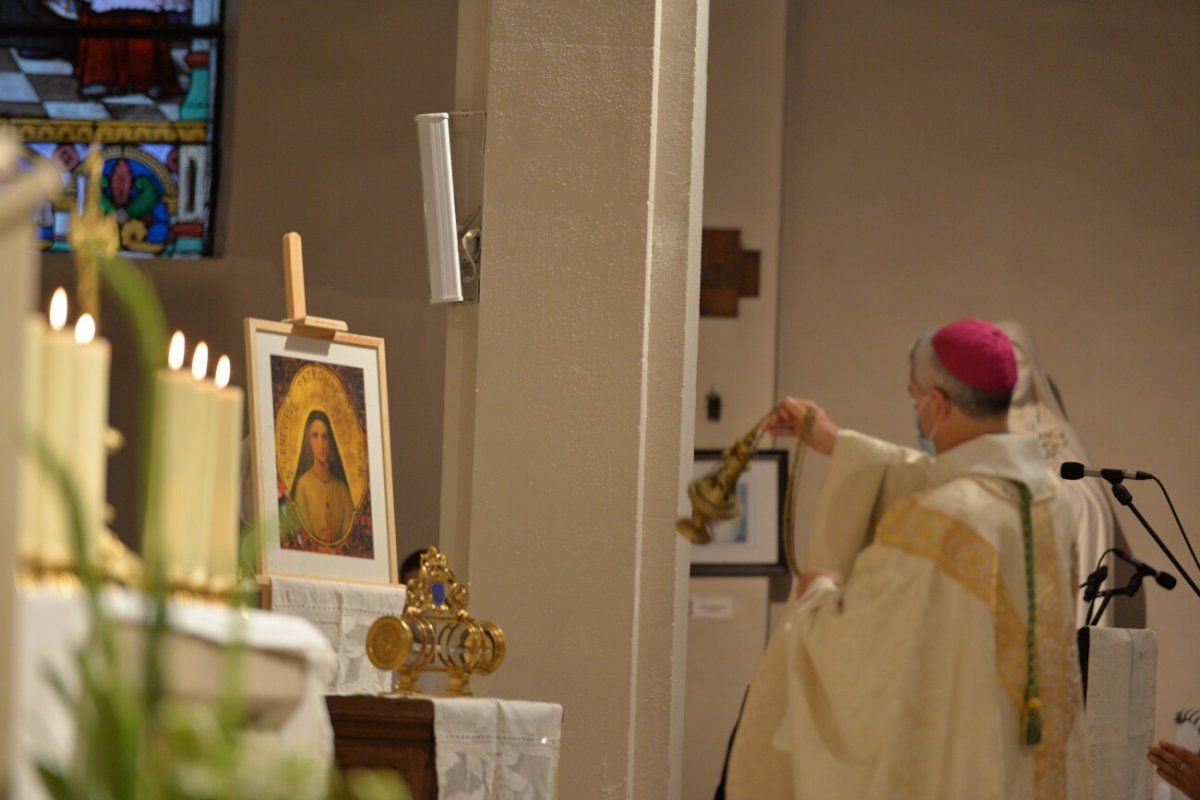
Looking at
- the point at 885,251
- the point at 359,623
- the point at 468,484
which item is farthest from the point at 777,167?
the point at 359,623

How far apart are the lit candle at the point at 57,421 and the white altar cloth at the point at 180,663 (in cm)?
6

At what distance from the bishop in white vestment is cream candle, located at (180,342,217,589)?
2.73 meters

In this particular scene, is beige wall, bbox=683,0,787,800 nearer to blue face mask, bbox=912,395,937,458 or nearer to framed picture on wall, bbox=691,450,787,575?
framed picture on wall, bbox=691,450,787,575

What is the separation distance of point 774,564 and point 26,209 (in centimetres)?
908

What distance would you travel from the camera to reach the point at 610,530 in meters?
5.52

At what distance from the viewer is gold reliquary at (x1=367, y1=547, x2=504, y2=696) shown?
3.87 meters

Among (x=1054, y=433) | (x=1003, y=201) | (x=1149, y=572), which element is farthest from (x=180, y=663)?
(x=1003, y=201)

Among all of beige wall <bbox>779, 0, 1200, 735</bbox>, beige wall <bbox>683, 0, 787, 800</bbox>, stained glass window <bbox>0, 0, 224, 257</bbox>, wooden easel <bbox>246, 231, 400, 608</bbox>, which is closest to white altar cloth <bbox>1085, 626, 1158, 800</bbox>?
wooden easel <bbox>246, 231, 400, 608</bbox>

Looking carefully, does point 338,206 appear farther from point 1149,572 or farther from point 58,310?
point 58,310

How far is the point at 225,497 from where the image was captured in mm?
1728

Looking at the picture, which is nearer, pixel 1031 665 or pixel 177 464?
pixel 177 464

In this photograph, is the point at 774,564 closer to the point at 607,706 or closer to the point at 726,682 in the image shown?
the point at 726,682

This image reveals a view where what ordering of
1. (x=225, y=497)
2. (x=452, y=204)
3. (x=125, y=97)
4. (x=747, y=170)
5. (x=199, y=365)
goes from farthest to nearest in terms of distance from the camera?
(x=125, y=97) < (x=747, y=170) < (x=452, y=204) < (x=199, y=365) < (x=225, y=497)

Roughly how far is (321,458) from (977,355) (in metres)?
1.74
